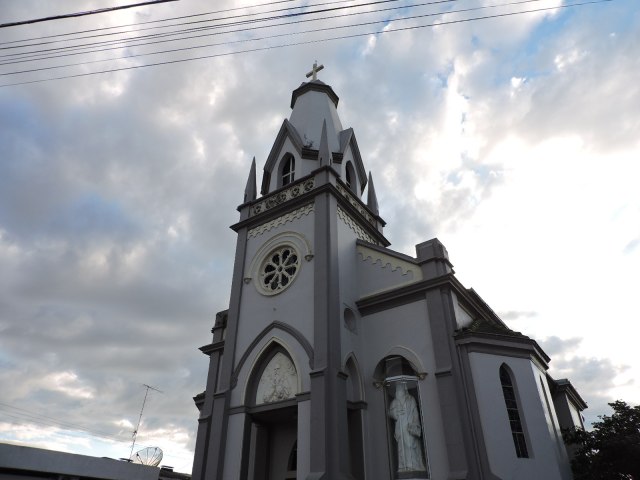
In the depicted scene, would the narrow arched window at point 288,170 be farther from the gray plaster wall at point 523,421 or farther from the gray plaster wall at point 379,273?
the gray plaster wall at point 523,421

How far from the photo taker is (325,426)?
43.1ft

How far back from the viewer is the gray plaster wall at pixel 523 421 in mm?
12688

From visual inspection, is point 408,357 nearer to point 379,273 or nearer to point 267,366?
point 379,273

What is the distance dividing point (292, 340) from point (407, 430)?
4814 millimetres

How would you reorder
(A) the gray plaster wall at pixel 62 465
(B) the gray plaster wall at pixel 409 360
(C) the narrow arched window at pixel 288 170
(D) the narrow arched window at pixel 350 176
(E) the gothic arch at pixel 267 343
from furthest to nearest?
(D) the narrow arched window at pixel 350 176 → (C) the narrow arched window at pixel 288 170 → (A) the gray plaster wall at pixel 62 465 → (E) the gothic arch at pixel 267 343 → (B) the gray plaster wall at pixel 409 360

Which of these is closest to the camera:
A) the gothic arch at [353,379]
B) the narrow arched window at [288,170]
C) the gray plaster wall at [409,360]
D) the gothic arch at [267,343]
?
the gray plaster wall at [409,360]

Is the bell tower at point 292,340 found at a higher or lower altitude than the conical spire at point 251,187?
lower

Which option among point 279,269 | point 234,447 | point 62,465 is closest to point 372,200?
point 279,269

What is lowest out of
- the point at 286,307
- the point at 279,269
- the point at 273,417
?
the point at 273,417

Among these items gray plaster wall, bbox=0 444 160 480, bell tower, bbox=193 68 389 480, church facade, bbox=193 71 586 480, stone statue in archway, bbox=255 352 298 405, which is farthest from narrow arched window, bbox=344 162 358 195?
gray plaster wall, bbox=0 444 160 480

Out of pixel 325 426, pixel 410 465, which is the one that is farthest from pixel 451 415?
pixel 325 426

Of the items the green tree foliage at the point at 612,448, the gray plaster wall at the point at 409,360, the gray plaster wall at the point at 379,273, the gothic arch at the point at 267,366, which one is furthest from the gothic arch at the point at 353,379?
the green tree foliage at the point at 612,448

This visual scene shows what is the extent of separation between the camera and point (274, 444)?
16.2 metres

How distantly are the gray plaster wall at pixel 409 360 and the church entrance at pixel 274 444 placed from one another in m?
2.76
